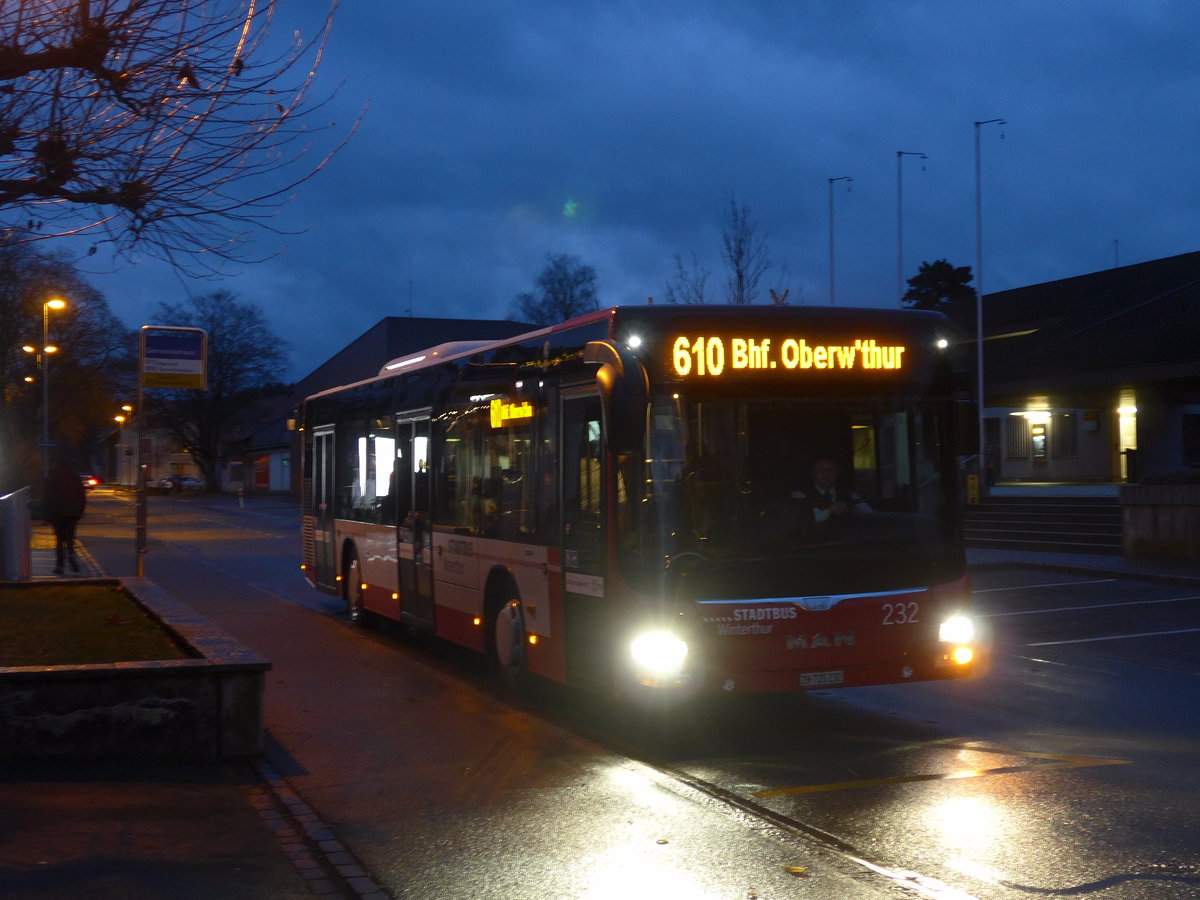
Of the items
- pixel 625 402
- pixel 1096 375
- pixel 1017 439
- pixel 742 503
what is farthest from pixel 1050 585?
pixel 1017 439

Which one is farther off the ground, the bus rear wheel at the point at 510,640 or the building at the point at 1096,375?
the building at the point at 1096,375

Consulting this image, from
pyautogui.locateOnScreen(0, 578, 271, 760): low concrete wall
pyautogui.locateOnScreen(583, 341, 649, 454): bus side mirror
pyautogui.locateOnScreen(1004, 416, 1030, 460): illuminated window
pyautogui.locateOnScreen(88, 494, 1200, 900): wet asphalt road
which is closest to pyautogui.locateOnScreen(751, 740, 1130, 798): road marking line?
pyautogui.locateOnScreen(88, 494, 1200, 900): wet asphalt road

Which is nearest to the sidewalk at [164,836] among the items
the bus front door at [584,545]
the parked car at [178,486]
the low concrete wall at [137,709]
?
the low concrete wall at [137,709]

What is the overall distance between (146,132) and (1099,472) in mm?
39387

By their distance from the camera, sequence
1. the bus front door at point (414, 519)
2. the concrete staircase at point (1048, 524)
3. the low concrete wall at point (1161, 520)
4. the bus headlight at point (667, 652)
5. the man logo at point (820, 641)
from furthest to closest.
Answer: the concrete staircase at point (1048, 524) → the low concrete wall at point (1161, 520) → the bus front door at point (414, 519) → the man logo at point (820, 641) → the bus headlight at point (667, 652)

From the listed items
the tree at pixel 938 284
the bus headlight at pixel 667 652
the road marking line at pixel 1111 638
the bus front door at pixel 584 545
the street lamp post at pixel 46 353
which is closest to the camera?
the bus headlight at pixel 667 652

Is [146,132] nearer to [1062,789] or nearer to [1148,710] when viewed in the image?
[1062,789]

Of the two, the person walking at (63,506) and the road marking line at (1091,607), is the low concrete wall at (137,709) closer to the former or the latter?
the road marking line at (1091,607)

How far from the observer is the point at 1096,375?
34562mm

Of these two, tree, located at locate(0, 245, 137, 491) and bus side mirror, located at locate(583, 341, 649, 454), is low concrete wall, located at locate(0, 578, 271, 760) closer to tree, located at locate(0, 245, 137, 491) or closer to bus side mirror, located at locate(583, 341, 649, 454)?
bus side mirror, located at locate(583, 341, 649, 454)

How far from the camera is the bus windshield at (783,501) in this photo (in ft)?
Result: 27.5

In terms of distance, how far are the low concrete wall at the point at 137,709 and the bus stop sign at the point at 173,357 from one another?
438 inches

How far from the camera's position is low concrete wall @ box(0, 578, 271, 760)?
7.98 metres

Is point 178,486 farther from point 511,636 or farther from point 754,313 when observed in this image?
point 754,313
